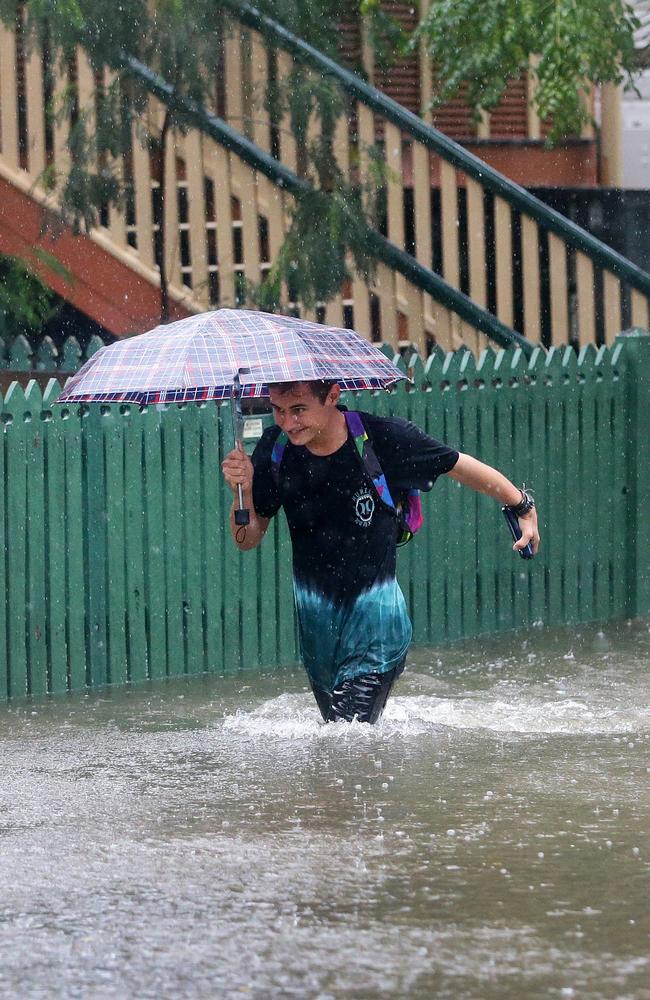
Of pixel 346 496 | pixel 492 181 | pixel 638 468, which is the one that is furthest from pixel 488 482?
pixel 492 181

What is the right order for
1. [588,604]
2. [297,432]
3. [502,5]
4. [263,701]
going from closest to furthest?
[297,432], [263,701], [588,604], [502,5]

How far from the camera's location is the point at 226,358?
604cm

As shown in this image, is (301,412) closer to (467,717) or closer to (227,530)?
(467,717)

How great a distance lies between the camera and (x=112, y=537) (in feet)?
28.3

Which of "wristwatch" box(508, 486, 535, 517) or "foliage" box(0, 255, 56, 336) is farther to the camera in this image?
"foliage" box(0, 255, 56, 336)

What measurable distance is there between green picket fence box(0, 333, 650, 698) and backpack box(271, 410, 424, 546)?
94.0 inches

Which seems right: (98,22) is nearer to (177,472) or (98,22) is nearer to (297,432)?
(177,472)

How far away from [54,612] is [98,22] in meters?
3.67

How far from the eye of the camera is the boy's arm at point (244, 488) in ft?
20.3

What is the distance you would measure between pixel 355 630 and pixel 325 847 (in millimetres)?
1185

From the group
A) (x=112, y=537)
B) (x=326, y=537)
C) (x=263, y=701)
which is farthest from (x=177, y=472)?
(x=326, y=537)

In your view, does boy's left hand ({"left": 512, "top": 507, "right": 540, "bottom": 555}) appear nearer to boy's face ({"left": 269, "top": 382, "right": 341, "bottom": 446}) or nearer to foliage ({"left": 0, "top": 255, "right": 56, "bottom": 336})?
boy's face ({"left": 269, "top": 382, "right": 341, "bottom": 446})

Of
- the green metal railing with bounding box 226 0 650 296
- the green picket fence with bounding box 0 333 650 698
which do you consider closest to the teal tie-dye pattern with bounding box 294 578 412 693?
the green picket fence with bounding box 0 333 650 698

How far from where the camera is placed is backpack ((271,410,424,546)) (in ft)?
20.3
